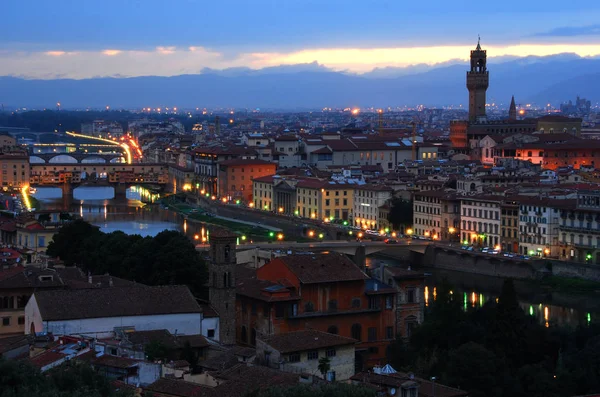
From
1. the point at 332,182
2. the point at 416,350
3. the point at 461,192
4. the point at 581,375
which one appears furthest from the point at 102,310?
the point at 332,182

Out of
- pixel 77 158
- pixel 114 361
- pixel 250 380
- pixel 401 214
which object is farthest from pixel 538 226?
pixel 77 158

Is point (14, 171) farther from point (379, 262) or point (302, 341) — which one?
point (302, 341)

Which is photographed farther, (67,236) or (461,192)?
(461,192)

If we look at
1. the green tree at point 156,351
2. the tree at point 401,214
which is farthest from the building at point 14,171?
the green tree at point 156,351

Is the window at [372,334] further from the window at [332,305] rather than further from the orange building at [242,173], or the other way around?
the orange building at [242,173]

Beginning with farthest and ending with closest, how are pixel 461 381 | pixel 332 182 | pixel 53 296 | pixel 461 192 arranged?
pixel 332 182 → pixel 461 192 → pixel 53 296 → pixel 461 381

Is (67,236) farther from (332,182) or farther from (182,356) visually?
(332,182)
